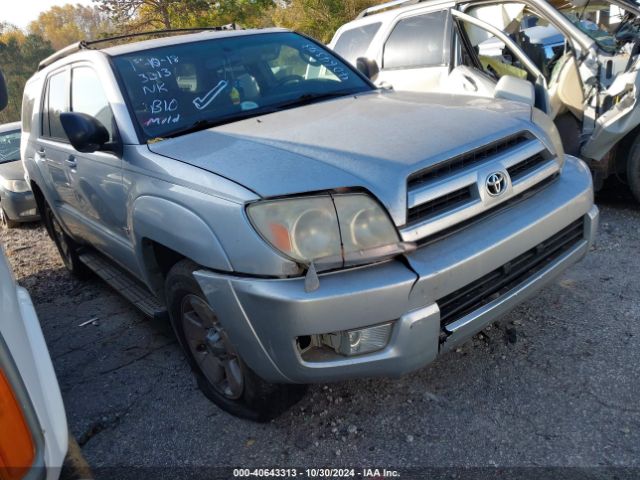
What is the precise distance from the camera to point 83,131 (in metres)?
2.63

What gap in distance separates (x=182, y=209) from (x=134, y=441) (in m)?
1.16

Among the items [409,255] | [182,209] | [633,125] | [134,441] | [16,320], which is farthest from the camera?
[633,125]

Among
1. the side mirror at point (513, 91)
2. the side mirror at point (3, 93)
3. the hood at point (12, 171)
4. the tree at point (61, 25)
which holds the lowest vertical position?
the hood at point (12, 171)

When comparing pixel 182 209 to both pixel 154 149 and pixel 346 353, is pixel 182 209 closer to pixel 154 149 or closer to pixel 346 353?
pixel 154 149

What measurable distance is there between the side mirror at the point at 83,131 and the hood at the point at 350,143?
0.32 metres

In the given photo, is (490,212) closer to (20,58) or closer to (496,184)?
(496,184)

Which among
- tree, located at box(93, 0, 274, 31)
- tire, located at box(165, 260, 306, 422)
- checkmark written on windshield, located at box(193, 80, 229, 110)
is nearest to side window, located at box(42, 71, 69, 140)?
checkmark written on windshield, located at box(193, 80, 229, 110)

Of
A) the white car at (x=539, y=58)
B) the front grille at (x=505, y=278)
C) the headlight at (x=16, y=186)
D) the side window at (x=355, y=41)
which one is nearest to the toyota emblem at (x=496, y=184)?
the front grille at (x=505, y=278)

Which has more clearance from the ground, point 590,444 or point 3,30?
point 3,30

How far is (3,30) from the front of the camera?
42000 mm

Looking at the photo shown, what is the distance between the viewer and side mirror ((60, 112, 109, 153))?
263 centimetres

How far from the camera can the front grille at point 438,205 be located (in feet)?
6.77

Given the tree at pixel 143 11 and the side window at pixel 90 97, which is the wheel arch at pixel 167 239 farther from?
the tree at pixel 143 11

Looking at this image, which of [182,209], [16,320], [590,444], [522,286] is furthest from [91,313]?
[590,444]
